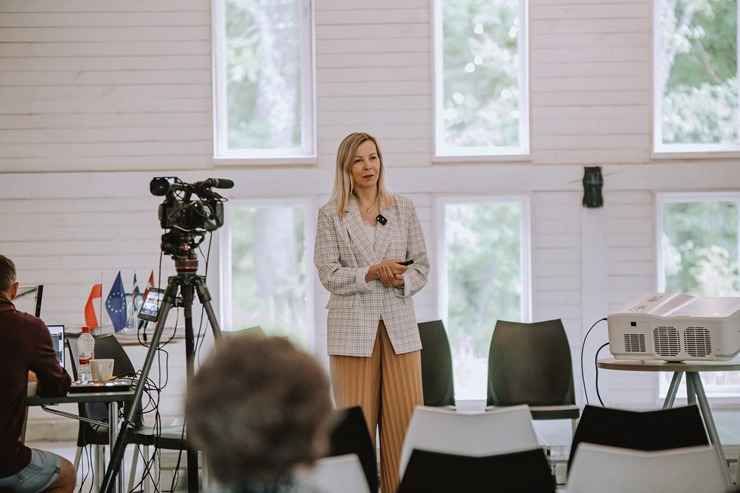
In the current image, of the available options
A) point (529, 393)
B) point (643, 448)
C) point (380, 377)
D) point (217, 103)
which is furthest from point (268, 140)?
point (643, 448)

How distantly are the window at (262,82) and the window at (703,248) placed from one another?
113 inches

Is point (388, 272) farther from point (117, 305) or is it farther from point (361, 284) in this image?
point (117, 305)

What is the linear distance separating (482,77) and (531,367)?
8.98 ft

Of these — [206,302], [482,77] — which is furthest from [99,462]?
[482,77]

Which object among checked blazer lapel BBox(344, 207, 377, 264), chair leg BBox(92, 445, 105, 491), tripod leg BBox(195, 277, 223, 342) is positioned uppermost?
checked blazer lapel BBox(344, 207, 377, 264)

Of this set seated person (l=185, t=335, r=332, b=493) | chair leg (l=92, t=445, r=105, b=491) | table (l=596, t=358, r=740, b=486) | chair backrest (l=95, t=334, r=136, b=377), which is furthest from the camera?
chair backrest (l=95, t=334, r=136, b=377)

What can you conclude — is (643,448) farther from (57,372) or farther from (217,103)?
(217,103)

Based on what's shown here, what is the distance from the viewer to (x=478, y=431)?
Result: 2.78 meters

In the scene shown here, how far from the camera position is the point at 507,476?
235cm

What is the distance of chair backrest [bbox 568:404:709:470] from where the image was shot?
2.80m

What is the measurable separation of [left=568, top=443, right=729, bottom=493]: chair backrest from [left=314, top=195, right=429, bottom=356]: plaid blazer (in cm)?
155

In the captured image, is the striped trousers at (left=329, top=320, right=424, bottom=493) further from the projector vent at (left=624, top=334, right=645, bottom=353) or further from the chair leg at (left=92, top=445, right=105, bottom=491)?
the chair leg at (left=92, top=445, right=105, bottom=491)

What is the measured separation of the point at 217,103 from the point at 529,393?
3400 mm

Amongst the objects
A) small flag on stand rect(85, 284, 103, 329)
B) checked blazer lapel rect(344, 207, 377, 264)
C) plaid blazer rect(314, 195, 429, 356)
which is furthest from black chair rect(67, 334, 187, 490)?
checked blazer lapel rect(344, 207, 377, 264)
